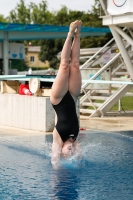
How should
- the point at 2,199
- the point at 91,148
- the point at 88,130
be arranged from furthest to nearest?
the point at 88,130
the point at 91,148
the point at 2,199

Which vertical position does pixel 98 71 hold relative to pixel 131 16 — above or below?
below

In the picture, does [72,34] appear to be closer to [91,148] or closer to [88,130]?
[91,148]

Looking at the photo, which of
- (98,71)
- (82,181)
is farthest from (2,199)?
(98,71)

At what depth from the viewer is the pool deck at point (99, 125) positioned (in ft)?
45.9

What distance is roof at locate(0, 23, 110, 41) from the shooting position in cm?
2701

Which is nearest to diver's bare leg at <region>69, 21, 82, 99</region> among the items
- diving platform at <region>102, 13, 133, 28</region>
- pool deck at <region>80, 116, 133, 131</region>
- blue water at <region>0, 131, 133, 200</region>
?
blue water at <region>0, 131, 133, 200</region>

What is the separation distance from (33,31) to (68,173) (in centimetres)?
2170

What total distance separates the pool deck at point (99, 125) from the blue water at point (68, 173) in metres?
1.83

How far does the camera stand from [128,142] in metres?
12.1

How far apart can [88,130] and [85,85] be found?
4859 millimetres

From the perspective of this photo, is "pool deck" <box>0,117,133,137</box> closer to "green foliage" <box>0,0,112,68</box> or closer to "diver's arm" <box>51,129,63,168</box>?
"diver's arm" <box>51,129,63,168</box>

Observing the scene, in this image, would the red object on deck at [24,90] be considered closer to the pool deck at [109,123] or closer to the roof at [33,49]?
the pool deck at [109,123]

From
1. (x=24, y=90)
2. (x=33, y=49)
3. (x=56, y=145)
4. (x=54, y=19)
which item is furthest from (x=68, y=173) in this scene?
(x=33, y=49)

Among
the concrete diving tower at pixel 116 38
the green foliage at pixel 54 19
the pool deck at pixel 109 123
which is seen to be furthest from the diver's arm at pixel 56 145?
the green foliage at pixel 54 19
